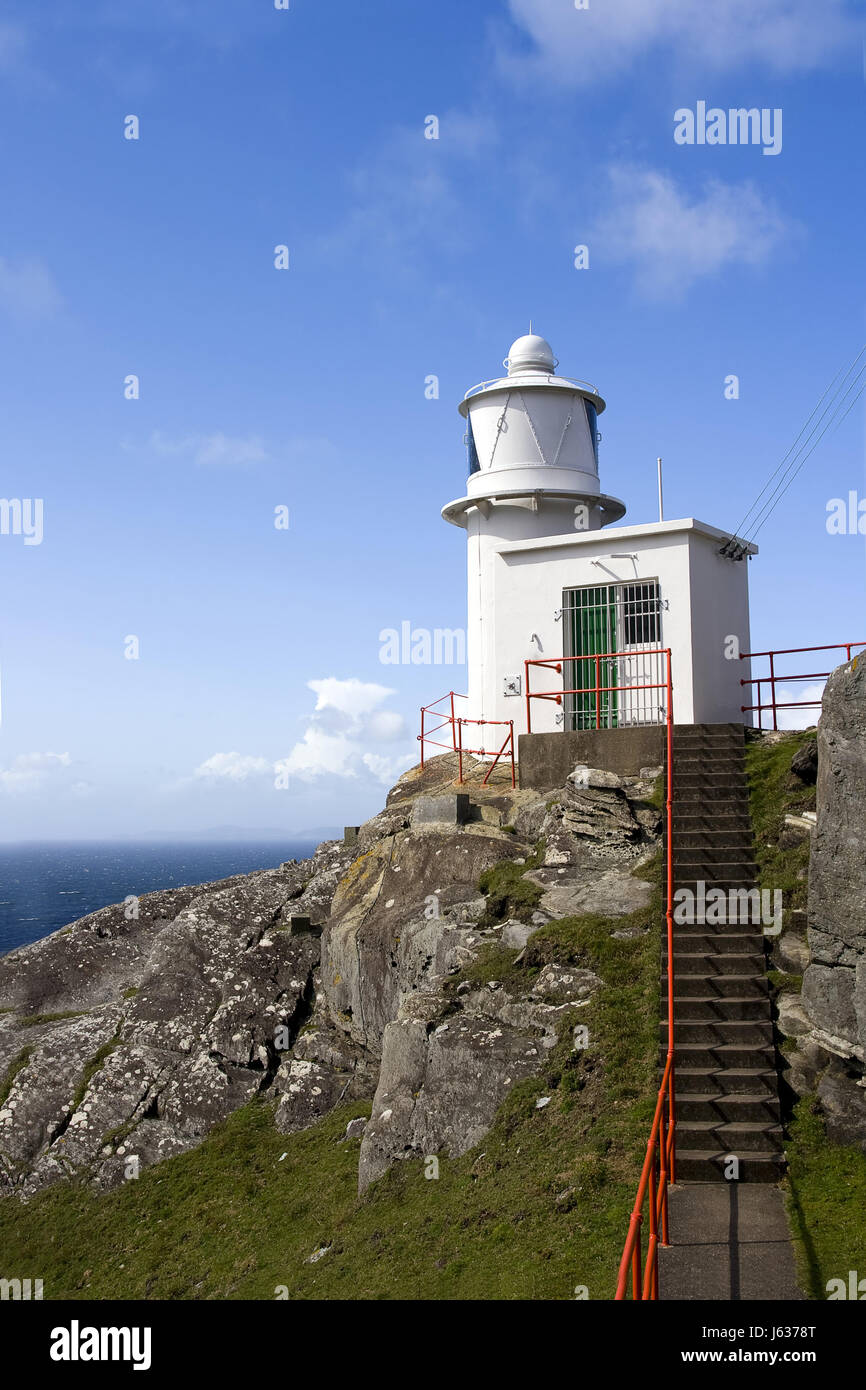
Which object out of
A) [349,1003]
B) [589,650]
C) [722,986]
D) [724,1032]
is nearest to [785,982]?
[722,986]

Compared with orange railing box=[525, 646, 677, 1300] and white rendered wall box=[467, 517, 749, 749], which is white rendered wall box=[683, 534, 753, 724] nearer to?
white rendered wall box=[467, 517, 749, 749]

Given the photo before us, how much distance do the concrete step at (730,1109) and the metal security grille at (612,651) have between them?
1008 centimetres

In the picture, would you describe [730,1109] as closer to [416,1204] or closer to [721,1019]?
[721,1019]

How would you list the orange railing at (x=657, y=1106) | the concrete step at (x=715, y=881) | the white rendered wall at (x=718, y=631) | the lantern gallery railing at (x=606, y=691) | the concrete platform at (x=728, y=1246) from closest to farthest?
the orange railing at (x=657, y=1106) → the concrete platform at (x=728, y=1246) → the concrete step at (x=715, y=881) → the white rendered wall at (x=718, y=631) → the lantern gallery railing at (x=606, y=691)

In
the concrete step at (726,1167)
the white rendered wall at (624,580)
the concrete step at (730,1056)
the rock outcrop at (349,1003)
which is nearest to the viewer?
the concrete step at (726,1167)

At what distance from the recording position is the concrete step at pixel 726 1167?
35.7 feet

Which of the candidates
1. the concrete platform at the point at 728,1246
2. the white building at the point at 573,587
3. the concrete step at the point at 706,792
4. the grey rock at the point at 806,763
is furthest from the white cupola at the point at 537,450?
the concrete platform at the point at 728,1246

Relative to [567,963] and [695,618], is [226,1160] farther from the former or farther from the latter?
[695,618]

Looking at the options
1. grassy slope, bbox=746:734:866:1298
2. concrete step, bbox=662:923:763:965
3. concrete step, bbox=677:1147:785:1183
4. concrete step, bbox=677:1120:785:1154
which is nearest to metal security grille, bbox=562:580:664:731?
grassy slope, bbox=746:734:866:1298

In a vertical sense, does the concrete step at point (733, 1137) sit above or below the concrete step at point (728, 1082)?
below

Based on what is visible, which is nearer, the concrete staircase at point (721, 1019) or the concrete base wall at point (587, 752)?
the concrete staircase at point (721, 1019)

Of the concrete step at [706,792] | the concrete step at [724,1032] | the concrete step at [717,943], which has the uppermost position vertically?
the concrete step at [706,792]

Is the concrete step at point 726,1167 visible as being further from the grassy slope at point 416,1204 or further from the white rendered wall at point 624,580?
the white rendered wall at point 624,580

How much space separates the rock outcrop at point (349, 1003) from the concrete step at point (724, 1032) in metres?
1.54
